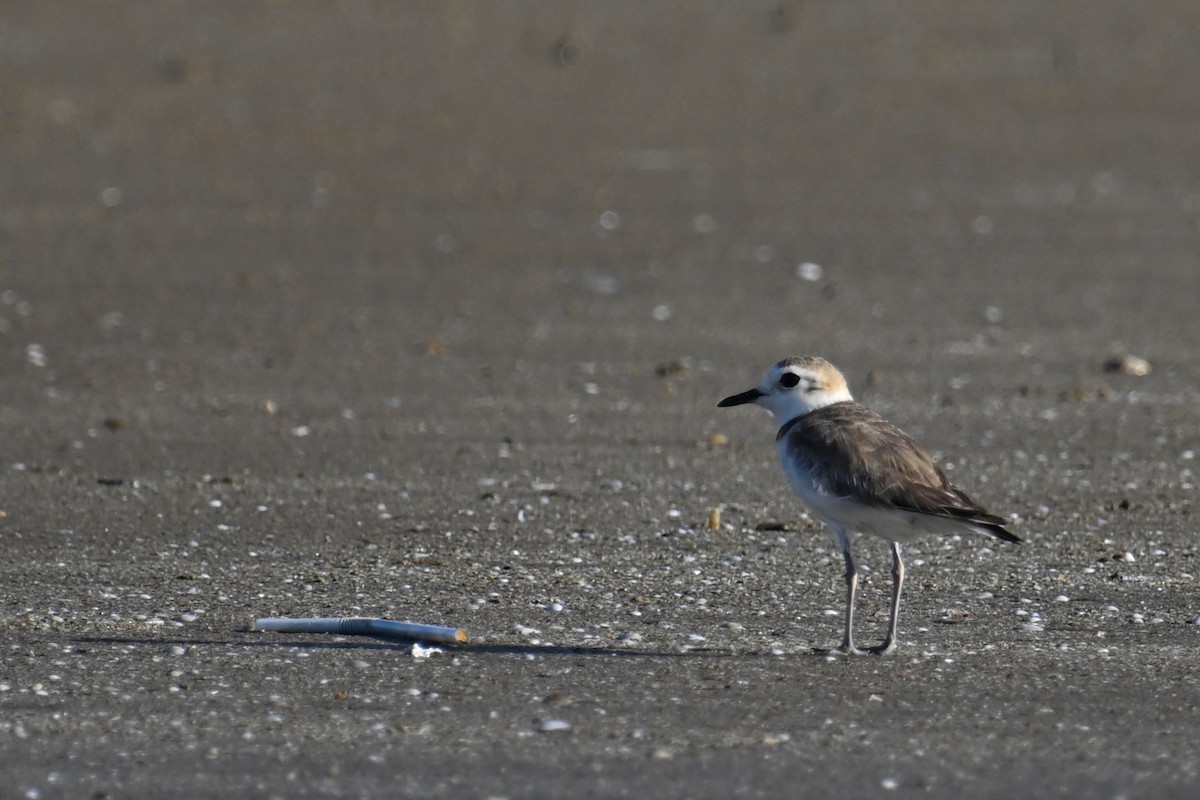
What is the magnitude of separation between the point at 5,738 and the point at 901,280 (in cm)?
993

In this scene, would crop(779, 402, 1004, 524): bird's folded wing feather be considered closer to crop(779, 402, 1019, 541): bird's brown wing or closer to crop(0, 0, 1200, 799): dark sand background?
crop(779, 402, 1019, 541): bird's brown wing

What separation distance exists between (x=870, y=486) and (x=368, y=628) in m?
1.62

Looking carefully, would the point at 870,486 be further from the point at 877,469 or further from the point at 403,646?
the point at 403,646

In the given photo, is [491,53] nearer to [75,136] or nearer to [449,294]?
[75,136]

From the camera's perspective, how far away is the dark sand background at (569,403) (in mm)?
5227

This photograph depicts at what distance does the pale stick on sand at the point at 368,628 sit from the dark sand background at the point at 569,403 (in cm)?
6

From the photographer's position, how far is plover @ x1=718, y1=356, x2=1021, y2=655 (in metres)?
5.70

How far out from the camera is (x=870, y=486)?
5750 millimetres

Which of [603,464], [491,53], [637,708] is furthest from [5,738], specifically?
[491,53]

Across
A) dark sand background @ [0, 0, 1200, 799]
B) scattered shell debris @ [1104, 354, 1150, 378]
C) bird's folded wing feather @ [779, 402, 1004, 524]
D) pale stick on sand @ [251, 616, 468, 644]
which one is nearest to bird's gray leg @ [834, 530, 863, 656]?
dark sand background @ [0, 0, 1200, 799]

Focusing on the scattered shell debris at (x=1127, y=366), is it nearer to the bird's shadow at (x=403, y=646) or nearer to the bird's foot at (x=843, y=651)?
the bird's foot at (x=843, y=651)

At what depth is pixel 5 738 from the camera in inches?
200

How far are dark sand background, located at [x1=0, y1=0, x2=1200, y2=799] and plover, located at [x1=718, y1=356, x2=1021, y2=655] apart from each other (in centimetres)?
40

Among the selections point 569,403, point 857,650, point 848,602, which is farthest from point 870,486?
point 569,403
